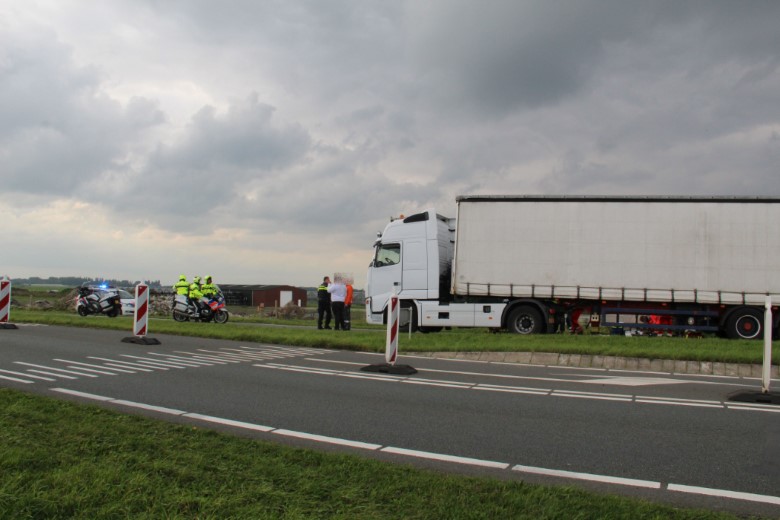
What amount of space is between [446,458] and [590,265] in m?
12.5

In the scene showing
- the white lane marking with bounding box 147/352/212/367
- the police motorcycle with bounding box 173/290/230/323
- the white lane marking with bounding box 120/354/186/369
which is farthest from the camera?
the police motorcycle with bounding box 173/290/230/323

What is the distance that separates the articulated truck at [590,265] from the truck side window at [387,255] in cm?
3

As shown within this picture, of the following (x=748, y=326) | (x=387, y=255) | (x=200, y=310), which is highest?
(x=387, y=255)

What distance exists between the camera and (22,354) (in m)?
11.6

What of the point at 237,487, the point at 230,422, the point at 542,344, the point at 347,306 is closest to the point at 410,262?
the point at 347,306

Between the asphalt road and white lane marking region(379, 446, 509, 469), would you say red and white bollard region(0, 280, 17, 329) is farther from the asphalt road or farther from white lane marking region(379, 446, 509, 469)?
white lane marking region(379, 446, 509, 469)

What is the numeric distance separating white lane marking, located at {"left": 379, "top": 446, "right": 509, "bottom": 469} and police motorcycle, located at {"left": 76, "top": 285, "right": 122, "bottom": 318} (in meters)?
24.2

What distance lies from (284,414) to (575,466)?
10.3ft

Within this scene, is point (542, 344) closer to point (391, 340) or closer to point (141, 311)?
point (391, 340)

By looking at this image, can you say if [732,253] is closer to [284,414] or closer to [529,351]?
[529,351]

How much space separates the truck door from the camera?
18.1 metres

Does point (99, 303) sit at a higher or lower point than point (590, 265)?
lower

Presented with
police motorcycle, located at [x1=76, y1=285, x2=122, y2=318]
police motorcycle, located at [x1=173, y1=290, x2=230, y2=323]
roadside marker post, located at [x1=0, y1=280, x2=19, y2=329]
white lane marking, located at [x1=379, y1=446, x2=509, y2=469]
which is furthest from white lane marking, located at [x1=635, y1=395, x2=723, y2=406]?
police motorcycle, located at [x1=76, y1=285, x2=122, y2=318]

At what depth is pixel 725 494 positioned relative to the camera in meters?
4.29
